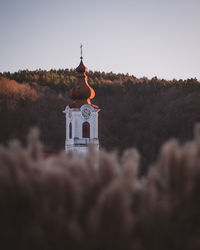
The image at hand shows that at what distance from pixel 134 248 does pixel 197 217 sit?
2.89 feet

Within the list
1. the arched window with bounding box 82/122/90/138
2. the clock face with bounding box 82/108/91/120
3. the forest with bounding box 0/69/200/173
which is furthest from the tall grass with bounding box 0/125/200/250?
the forest with bounding box 0/69/200/173

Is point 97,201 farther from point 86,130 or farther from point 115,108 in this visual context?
point 115,108

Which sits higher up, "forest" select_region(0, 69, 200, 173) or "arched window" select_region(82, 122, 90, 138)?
"forest" select_region(0, 69, 200, 173)

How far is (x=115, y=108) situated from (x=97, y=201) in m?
77.4

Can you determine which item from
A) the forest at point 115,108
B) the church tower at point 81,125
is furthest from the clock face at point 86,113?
the forest at point 115,108

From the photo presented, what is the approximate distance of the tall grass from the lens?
4.84m

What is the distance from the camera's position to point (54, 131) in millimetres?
66312

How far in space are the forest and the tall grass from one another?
54767mm

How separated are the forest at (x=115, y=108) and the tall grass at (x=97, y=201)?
54767mm

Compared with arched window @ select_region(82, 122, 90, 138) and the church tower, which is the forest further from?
arched window @ select_region(82, 122, 90, 138)

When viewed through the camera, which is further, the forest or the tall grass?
the forest

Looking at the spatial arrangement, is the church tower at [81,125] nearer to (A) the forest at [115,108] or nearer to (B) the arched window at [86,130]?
(B) the arched window at [86,130]

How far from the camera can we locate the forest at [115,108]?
6694cm

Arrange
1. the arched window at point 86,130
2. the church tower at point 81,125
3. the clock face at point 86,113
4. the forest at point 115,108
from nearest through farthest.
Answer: the church tower at point 81,125 → the arched window at point 86,130 → the clock face at point 86,113 → the forest at point 115,108
